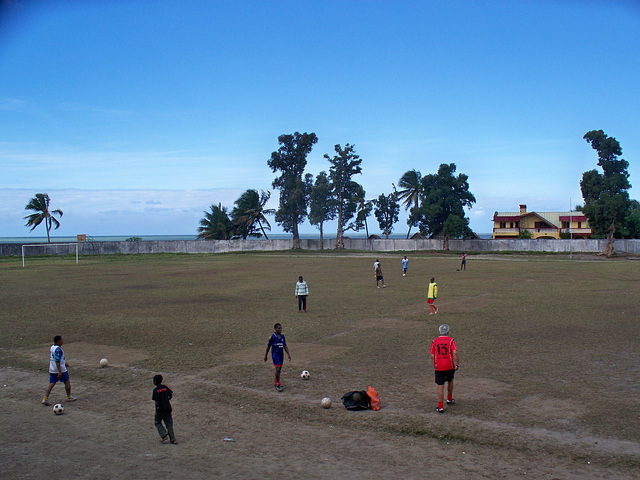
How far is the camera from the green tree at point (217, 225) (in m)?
95.3

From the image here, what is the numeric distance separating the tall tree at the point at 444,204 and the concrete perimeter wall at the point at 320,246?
2951 millimetres

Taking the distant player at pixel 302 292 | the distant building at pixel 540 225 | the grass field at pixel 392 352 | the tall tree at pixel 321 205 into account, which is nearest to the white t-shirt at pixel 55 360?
the grass field at pixel 392 352

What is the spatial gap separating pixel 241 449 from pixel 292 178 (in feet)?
281

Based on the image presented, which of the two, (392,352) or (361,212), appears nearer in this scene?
(392,352)

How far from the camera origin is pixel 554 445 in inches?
338

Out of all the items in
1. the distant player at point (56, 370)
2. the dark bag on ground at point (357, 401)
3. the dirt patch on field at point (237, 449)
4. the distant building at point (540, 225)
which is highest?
the distant building at point (540, 225)

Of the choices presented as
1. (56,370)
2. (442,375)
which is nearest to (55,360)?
(56,370)

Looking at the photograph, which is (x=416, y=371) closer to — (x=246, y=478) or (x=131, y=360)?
(x=246, y=478)

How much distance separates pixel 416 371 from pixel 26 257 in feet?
260

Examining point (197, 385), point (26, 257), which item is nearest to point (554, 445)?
point (197, 385)

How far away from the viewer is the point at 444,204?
8131 centimetres

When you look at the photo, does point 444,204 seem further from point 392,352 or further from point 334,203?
point 392,352

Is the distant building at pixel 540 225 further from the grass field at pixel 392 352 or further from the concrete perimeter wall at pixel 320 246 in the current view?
the grass field at pixel 392 352

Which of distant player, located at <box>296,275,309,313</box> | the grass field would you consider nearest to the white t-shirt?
the grass field
